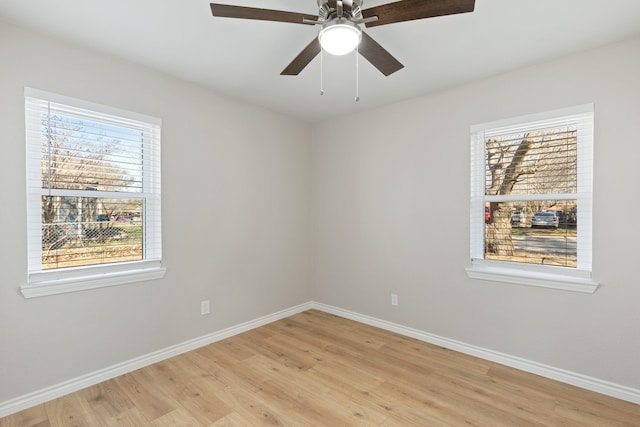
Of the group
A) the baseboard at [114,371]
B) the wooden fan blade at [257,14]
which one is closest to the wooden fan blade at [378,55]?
Result: the wooden fan blade at [257,14]

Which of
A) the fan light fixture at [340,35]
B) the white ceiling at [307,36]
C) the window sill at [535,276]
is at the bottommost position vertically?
the window sill at [535,276]

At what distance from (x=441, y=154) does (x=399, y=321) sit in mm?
1787

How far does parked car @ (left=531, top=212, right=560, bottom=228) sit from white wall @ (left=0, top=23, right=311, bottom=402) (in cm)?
251

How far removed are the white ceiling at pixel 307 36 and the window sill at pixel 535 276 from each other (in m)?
1.67

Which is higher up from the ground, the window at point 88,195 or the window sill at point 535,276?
the window at point 88,195

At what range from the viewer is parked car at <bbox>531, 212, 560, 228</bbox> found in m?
2.54

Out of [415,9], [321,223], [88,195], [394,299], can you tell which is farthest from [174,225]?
[415,9]

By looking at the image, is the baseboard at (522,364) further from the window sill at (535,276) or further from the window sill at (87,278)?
the window sill at (87,278)

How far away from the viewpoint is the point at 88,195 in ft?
7.74

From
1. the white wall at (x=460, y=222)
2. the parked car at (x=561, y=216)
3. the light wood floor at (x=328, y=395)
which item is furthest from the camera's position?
the parked car at (x=561, y=216)

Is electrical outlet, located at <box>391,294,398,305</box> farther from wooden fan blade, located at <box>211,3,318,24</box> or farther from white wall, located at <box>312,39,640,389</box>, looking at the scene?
wooden fan blade, located at <box>211,3,318,24</box>

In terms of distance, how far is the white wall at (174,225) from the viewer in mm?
2039

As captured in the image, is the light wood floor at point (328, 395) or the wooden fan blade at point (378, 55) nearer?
the wooden fan blade at point (378, 55)

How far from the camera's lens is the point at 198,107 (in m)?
2.98
